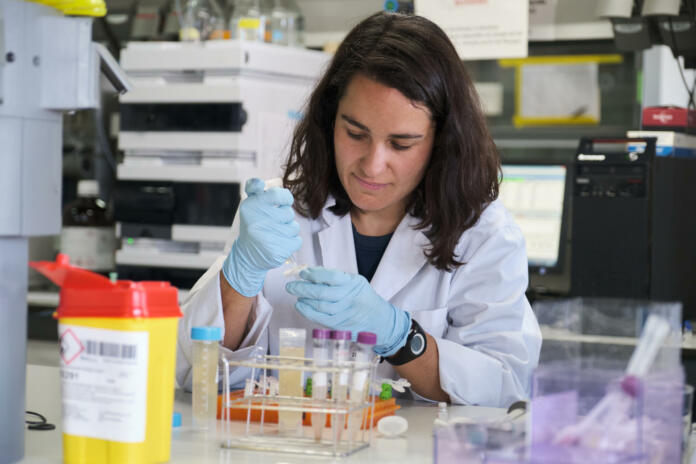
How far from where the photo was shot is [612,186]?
2.79 meters

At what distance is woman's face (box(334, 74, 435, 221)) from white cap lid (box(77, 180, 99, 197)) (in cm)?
178

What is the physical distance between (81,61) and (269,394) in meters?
0.53

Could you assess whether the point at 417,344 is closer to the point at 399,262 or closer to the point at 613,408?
the point at 399,262

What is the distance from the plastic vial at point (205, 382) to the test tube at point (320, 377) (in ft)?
0.47

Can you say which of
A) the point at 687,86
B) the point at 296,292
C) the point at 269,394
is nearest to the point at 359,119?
the point at 296,292

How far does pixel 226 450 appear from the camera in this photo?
1.18 m

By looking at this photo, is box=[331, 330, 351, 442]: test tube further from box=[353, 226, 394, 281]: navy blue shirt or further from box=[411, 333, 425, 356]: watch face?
box=[353, 226, 394, 281]: navy blue shirt

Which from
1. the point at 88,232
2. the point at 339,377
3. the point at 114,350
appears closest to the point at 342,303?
the point at 339,377

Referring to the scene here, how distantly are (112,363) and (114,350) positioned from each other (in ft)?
0.05

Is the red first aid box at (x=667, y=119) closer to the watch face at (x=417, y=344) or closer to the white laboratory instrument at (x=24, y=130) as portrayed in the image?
the watch face at (x=417, y=344)

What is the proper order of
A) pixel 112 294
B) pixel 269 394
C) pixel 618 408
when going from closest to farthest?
pixel 618 408 → pixel 112 294 → pixel 269 394

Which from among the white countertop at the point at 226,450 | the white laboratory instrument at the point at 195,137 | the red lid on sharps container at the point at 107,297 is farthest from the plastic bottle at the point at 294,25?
the red lid on sharps container at the point at 107,297

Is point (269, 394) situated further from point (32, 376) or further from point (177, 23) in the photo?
point (177, 23)

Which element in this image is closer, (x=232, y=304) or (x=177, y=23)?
(x=232, y=304)
